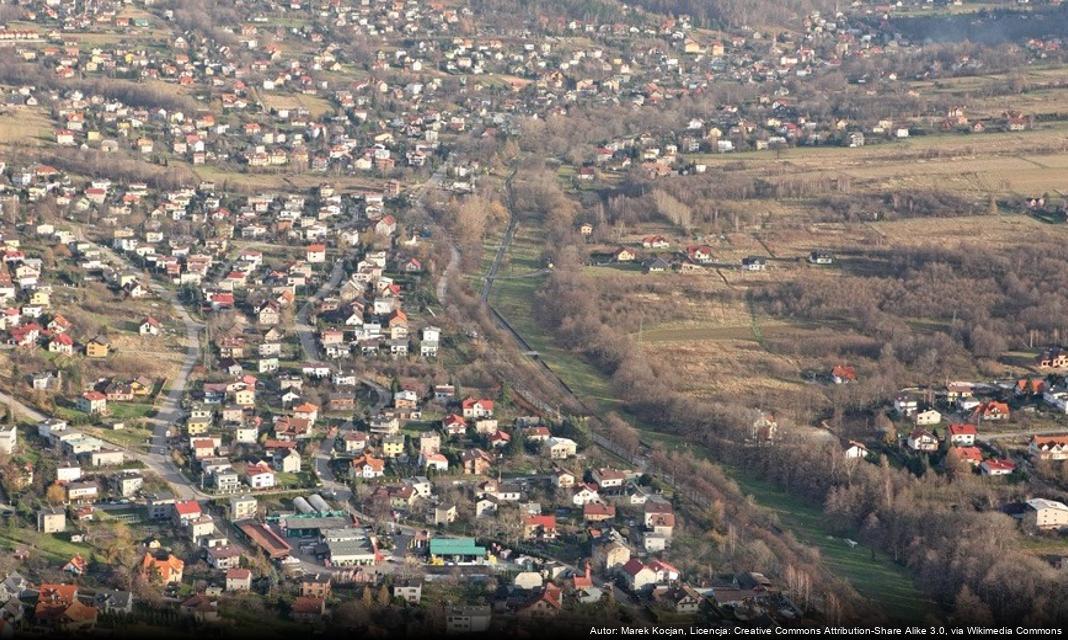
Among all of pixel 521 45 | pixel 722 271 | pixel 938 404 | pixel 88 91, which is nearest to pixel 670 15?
pixel 521 45

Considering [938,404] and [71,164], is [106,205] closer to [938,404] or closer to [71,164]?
[71,164]

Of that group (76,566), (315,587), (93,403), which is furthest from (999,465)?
(93,403)

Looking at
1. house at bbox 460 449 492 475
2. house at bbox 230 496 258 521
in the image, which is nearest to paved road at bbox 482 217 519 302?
house at bbox 460 449 492 475

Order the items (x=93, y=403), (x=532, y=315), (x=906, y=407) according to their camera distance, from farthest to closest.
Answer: (x=532, y=315) → (x=906, y=407) → (x=93, y=403)

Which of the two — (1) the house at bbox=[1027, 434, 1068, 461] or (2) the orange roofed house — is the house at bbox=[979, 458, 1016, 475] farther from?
(2) the orange roofed house

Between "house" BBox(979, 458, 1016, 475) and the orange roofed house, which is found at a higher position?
"house" BBox(979, 458, 1016, 475)

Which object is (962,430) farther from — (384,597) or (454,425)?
(384,597)

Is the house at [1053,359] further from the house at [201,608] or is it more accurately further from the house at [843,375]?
the house at [201,608]
